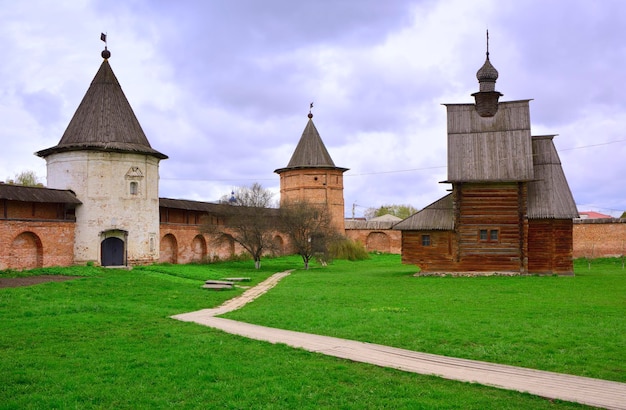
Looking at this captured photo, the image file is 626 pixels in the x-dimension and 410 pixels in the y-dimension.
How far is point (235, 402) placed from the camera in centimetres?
620

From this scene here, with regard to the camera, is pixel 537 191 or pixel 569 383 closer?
pixel 569 383

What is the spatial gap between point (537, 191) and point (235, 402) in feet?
73.3

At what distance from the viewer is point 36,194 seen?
22.9m

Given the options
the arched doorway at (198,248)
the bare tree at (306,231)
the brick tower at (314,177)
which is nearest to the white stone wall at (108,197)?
the arched doorway at (198,248)

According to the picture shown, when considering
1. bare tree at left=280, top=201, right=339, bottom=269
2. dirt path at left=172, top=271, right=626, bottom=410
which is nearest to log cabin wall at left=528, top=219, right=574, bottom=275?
bare tree at left=280, top=201, right=339, bottom=269

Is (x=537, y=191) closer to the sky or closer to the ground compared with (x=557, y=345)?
closer to the sky

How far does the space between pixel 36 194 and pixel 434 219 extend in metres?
16.0

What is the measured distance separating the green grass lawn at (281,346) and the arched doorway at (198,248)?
1467cm

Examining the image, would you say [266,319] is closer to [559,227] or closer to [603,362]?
[603,362]

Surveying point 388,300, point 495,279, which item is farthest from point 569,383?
point 495,279

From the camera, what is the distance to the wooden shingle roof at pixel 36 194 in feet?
70.9

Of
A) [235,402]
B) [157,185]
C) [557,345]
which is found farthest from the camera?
[157,185]

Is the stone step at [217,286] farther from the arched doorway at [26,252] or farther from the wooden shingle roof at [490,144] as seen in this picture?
the wooden shingle roof at [490,144]

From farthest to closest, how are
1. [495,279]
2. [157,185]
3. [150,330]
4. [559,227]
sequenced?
[157,185], [559,227], [495,279], [150,330]
